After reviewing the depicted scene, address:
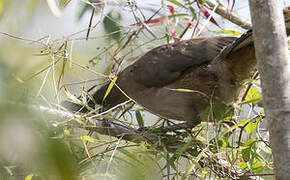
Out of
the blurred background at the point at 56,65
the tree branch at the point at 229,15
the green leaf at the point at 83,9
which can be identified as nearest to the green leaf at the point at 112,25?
the blurred background at the point at 56,65

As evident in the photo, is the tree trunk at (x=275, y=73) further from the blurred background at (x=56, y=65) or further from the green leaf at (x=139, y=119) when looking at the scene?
the green leaf at (x=139, y=119)

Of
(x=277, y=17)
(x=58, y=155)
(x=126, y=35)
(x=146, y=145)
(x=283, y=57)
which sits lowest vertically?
(x=146, y=145)

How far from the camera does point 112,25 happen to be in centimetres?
161

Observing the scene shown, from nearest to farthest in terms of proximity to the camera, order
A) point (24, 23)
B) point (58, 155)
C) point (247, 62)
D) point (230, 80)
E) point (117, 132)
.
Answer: point (58, 155)
point (24, 23)
point (117, 132)
point (247, 62)
point (230, 80)

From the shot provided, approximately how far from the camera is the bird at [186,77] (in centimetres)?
159

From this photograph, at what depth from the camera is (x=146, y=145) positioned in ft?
4.30

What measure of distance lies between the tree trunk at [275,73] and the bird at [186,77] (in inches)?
28.8

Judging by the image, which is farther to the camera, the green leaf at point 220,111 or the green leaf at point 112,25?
the green leaf at point 112,25

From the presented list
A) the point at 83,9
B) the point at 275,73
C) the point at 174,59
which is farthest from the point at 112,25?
the point at 275,73

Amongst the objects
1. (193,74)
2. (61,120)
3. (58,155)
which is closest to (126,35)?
(193,74)

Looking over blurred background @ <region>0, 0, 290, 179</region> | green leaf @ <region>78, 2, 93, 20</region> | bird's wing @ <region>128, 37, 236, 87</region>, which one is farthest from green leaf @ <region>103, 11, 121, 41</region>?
bird's wing @ <region>128, 37, 236, 87</region>

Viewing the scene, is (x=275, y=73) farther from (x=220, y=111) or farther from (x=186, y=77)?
(x=186, y=77)

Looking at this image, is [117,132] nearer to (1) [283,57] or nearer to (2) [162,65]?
(2) [162,65]

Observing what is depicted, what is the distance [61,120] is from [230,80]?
922mm
